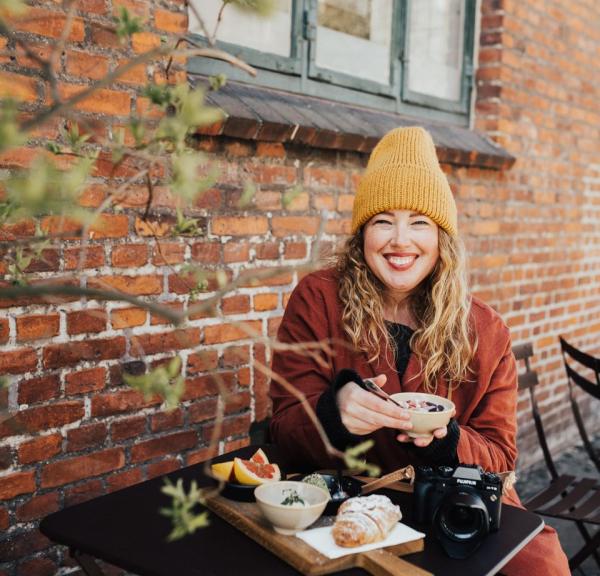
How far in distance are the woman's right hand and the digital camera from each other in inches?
5.2

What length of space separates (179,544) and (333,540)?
0.33 m

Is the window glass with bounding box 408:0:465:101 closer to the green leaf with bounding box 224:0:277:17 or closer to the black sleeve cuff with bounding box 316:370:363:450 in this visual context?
the black sleeve cuff with bounding box 316:370:363:450

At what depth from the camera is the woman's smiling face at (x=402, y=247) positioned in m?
2.43

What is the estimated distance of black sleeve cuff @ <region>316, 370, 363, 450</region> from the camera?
1.97m

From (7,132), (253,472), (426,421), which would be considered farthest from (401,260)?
(7,132)

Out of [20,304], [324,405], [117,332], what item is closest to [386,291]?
[324,405]

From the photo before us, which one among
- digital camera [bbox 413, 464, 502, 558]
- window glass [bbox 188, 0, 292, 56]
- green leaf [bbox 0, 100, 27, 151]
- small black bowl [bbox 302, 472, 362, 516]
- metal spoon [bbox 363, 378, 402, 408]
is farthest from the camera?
window glass [bbox 188, 0, 292, 56]

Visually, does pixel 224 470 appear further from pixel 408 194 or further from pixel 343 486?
pixel 408 194

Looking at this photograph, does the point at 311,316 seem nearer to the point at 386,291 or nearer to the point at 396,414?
the point at 386,291

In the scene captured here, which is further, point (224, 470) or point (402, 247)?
point (402, 247)

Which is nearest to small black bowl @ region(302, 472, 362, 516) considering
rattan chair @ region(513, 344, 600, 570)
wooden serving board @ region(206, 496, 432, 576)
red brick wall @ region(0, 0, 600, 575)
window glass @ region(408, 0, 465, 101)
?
wooden serving board @ region(206, 496, 432, 576)

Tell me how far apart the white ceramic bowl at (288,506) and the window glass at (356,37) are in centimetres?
246

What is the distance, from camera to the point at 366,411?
Result: 190 cm

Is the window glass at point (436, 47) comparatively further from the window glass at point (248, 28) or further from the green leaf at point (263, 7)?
the green leaf at point (263, 7)
